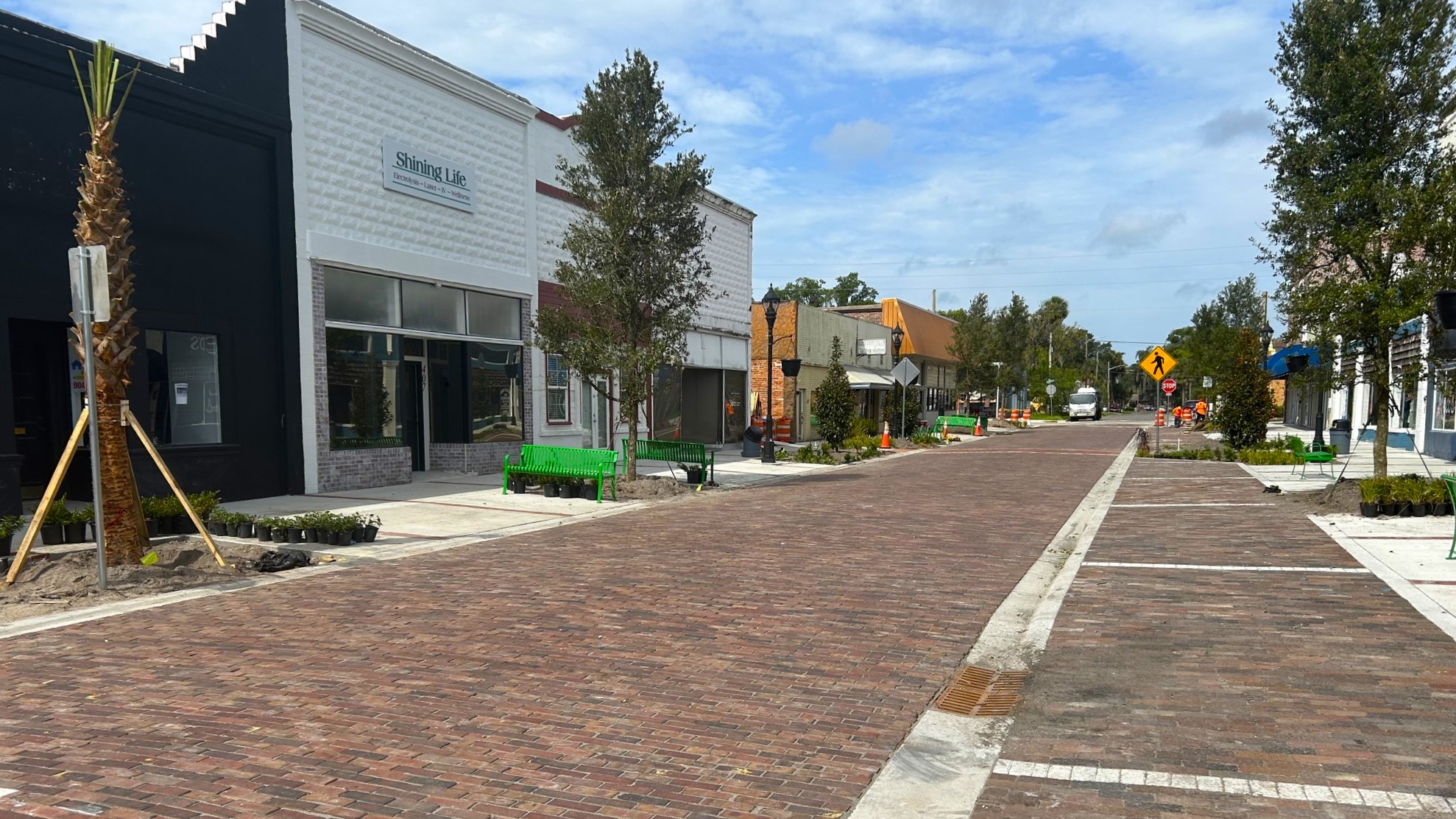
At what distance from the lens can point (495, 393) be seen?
770 inches

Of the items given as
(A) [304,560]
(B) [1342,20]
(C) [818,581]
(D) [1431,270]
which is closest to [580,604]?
(C) [818,581]

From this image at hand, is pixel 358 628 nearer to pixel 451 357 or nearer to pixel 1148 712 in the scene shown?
pixel 1148 712

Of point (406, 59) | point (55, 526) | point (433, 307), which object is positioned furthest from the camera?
point (433, 307)

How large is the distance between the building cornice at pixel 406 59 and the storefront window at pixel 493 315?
406cm

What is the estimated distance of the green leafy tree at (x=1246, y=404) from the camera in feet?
79.2

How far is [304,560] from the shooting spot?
938cm

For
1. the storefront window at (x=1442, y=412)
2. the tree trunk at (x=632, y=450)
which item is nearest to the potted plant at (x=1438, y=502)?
the storefront window at (x=1442, y=412)

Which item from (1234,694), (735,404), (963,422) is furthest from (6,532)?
(963,422)

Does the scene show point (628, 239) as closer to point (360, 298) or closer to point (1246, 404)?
point (360, 298)

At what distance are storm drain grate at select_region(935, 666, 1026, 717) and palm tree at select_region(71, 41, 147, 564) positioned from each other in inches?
300

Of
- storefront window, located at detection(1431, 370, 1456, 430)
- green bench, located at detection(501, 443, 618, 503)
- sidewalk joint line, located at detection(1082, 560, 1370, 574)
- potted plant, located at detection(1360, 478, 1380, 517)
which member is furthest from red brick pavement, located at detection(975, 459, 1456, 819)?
storefront window, located at detection(1431, 370, 1456, 430)

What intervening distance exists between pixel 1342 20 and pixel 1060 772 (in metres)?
14.6

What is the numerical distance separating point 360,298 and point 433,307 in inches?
70.6

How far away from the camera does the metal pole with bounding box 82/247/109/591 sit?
773 cm
